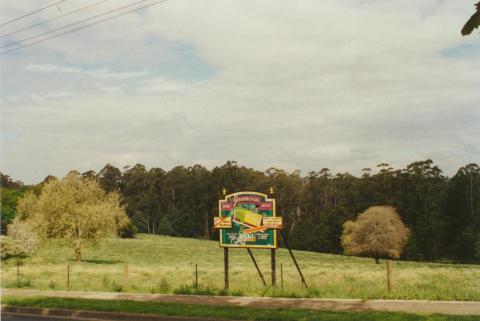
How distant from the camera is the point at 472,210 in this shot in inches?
3487

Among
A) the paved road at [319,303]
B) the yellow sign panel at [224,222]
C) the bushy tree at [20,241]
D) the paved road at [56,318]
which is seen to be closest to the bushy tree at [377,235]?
the bushy tree at [20,241]

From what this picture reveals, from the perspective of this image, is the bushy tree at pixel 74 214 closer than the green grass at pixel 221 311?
No

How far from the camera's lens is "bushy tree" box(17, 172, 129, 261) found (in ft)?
152

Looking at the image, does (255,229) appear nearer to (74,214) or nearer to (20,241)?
(74,214)

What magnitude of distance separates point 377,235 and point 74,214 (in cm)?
3421

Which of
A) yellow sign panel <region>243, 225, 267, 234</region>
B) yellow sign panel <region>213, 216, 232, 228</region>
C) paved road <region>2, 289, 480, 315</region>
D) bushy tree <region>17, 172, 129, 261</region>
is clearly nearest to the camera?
paved road <region>2, 289, 480, 315</region>

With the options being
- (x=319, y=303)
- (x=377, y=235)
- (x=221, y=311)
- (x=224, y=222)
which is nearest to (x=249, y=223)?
(x=224, y=222)

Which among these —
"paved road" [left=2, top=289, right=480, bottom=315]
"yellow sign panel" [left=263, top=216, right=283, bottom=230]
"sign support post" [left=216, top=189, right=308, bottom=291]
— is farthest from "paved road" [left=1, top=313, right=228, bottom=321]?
"yellow sign panel" [left=263, top=216, right=283, bottom=230]

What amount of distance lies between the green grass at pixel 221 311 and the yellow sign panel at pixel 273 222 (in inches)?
176

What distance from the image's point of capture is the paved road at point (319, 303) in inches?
556

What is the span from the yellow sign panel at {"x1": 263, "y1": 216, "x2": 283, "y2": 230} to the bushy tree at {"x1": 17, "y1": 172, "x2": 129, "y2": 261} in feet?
99.2

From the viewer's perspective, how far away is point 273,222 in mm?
19062

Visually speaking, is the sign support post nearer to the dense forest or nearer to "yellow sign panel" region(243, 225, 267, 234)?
"yellow sign panel" region(243, 225, 267, 234)

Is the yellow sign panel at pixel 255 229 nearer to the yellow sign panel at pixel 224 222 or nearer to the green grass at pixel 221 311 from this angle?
the yellow sign panel at pixel 224 222
